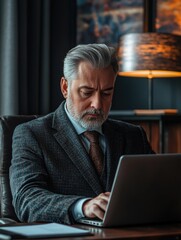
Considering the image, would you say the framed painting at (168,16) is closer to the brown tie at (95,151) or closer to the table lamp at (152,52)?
the table lamp at (152,52)

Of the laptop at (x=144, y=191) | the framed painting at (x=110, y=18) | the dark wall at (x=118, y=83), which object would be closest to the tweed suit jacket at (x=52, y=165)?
the laptop at (x=144, y=191)

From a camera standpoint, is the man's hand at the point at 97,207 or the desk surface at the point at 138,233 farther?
the man's hand at the point at 97,207

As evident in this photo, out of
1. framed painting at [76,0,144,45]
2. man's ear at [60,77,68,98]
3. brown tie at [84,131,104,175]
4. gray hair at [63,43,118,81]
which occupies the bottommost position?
brown tie at [84,131,104,175]

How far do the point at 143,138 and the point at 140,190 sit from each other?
0.86m

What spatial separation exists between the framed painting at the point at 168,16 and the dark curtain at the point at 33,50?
638 mm

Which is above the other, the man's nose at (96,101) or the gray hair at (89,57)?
the gray hair at (89,57)

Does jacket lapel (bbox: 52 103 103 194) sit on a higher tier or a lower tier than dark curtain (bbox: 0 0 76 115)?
lower

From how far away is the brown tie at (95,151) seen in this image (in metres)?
2.60

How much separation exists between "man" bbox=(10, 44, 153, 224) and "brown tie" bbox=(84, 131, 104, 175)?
0.01m

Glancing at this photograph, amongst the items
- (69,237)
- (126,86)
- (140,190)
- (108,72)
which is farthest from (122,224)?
(126,86)

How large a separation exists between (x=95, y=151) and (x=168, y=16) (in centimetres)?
225

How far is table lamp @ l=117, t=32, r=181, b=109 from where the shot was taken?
409 cm

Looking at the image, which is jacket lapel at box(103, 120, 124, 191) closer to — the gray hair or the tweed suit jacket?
the tweed suit jacket

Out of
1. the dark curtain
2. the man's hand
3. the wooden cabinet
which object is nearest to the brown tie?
the man's hand
